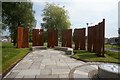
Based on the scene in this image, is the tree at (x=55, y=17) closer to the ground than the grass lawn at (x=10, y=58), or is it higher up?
higher up

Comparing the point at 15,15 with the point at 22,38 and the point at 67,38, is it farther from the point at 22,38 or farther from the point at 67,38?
the point at 67,38

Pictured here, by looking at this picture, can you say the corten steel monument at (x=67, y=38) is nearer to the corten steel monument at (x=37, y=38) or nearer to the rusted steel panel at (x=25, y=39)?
the corten steel monument at (x=37, y=38)

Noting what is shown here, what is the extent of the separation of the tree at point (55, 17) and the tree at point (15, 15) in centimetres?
871

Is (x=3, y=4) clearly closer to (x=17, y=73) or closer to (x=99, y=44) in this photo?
(x=99, y=44)

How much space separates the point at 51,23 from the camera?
3806 centimetres

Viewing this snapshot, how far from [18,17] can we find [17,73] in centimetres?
2056

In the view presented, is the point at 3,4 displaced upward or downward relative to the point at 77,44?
upward

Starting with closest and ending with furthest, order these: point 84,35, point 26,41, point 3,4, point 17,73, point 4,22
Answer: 1. point 17,73
2. point 84,35
3. point 26,41
4. point 3,4
5. point 4,22

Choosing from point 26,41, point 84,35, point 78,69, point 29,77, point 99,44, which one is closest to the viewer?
point 29,77

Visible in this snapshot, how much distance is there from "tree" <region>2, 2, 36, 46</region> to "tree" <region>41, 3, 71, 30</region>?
8.71 meters

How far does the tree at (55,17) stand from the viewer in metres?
38.3

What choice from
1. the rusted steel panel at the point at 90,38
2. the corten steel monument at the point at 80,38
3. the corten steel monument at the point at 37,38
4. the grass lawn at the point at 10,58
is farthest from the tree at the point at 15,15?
the grass lawn at the point at 10,58

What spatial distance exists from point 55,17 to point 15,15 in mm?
12022

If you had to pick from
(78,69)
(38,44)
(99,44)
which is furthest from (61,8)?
(78,69)
